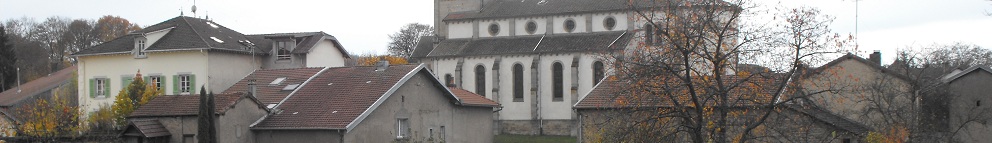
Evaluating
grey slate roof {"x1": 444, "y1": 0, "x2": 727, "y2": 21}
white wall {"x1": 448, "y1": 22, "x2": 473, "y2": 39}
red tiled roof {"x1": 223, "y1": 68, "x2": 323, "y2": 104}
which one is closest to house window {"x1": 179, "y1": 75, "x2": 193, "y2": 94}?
red tiled roof {"x1": 223, "y1": 68, "x2": 323, "y2": 104}

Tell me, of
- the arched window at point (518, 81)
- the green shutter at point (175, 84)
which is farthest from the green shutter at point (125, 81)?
the arched window at point (518, 81)

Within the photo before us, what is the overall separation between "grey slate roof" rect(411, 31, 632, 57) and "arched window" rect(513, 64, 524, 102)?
0.92 meters

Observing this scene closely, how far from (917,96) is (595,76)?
2506cm

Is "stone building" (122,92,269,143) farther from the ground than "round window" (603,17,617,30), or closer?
closer

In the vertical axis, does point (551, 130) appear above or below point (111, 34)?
below

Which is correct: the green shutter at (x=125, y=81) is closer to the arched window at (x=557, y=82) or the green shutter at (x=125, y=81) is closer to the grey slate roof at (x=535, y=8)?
the grey slate roof at (x=535, y=8)

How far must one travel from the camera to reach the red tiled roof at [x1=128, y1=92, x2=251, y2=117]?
3192 cm

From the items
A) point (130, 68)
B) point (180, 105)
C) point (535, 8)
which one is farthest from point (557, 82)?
point (180, 105)

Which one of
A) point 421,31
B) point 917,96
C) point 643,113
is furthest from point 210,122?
point 421,31

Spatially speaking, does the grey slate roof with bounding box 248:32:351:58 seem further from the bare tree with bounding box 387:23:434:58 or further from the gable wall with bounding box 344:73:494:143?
the bare tree with bounding box 387:23:434:58

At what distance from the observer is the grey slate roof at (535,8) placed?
195 ft

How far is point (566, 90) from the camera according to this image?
189ft

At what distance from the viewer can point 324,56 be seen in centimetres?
4897

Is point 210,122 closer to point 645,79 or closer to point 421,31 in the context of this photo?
point 645,79
